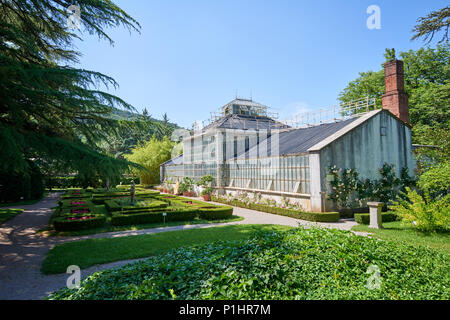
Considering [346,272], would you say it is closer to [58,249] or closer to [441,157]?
[58,249]

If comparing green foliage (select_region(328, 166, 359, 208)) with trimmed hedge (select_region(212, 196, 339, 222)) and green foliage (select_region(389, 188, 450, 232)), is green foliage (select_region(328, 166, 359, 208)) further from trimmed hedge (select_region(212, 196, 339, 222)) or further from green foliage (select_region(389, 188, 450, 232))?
green foliage (select_region(389, 188, 450, 232))

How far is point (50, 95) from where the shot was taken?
7215 mm

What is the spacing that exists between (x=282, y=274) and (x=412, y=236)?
7.99 metres

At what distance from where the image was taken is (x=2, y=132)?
5266 millimetres

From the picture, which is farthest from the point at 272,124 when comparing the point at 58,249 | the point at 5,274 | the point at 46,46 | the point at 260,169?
the point at 5,274

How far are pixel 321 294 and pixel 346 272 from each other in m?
0.81

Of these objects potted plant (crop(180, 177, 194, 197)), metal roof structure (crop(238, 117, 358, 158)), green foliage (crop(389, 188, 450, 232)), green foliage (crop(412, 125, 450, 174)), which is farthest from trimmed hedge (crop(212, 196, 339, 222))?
potted plant (crop(180, 177, 194, 197))

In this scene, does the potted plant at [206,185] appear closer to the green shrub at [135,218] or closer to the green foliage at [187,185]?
the green foliage at [187,185]

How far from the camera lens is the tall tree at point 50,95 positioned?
6.46m

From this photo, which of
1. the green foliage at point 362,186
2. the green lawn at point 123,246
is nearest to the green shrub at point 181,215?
the green lawn at point 123,246

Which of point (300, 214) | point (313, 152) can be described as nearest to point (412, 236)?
point (300, 214)

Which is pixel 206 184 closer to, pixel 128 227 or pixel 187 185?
pixel 187 185

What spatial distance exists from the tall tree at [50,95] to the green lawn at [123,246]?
8.30ft

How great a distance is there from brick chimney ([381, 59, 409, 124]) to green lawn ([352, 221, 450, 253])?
8.67 meters
